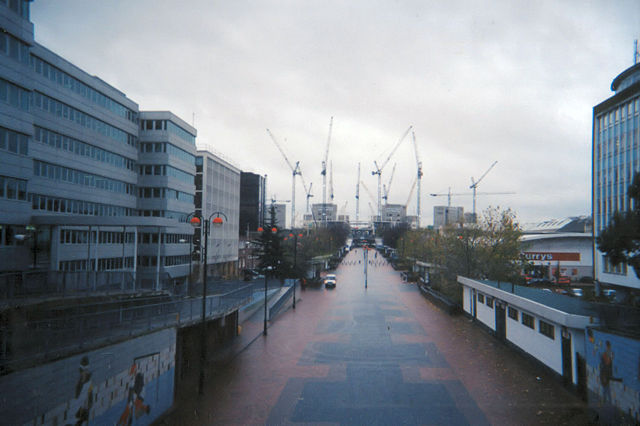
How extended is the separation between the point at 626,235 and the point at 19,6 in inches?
1057

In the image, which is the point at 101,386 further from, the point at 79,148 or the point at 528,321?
the point at 79,148

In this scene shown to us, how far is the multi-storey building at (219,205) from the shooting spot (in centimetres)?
5281

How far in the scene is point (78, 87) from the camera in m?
30.8

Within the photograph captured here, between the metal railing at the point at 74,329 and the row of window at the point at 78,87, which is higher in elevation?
the row of window at the point at 78,87

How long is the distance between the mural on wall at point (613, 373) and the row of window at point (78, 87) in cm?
3340

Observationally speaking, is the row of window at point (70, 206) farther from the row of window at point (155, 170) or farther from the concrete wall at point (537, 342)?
the concrete wall at point (537, 342)

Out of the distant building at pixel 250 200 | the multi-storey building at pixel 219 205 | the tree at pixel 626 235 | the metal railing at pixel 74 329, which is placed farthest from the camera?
the distant building at pixel 250 200

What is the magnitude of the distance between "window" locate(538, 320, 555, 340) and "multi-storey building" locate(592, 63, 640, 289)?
73.1ft

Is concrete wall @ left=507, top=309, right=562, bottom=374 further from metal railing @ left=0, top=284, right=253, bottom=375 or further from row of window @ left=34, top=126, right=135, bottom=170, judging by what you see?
row of window @ left=34, top=126, right=135, bottom=170

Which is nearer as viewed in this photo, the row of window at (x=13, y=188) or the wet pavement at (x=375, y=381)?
the wet pavement at (x=375, y=381)

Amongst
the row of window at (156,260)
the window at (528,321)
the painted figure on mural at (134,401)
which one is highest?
the row of window at (156,260)

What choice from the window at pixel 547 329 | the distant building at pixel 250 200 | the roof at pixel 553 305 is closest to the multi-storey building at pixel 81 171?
the roof at pixel 553 305

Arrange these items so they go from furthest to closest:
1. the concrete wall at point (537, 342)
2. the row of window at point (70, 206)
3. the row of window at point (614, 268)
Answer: the row of window at point (614, 268) < the row of window at point (70, 206) < the concrete wall at point (537, 342)

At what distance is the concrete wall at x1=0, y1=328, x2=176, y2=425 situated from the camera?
8.00 m
